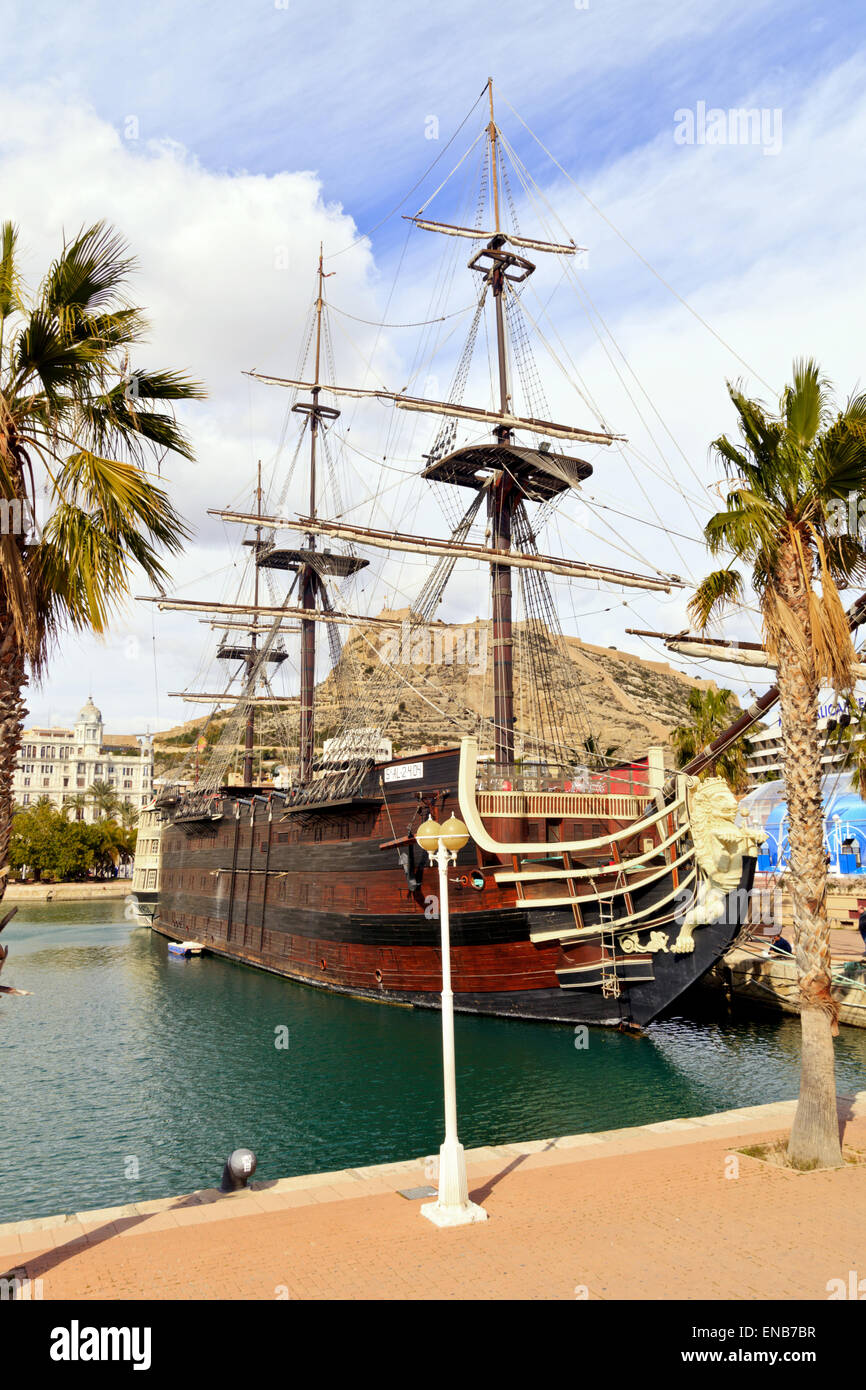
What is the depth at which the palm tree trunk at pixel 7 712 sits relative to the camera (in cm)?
672

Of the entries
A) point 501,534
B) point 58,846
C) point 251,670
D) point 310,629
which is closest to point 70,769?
point 58,846

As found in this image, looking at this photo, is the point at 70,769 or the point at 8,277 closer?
the point at 8,277

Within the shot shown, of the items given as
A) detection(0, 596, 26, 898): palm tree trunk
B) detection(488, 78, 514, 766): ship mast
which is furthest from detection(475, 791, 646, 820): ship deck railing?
detection(0, 596, 26, 898): palm tree trunk

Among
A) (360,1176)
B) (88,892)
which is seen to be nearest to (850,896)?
(360,1176)

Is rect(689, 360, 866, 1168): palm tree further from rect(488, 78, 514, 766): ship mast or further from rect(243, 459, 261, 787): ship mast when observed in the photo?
rect(243, 459, 261, 787): ship mast

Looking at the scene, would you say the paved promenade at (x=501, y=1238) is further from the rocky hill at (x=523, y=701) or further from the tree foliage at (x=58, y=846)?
the rocky hill at (x=523, y=701)

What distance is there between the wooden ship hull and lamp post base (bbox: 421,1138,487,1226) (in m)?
11.8

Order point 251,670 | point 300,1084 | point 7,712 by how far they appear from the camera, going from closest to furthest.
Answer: point 7,712, point 300,1084, point 251,670

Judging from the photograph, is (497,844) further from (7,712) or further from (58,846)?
(58,846)

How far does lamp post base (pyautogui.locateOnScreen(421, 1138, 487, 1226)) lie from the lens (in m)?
8.30

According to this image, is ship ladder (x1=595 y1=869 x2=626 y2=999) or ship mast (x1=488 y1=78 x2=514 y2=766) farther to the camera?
ship mast (x1=488 y1=78 x2=514 y2=766)

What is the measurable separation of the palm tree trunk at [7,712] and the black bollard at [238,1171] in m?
4.45

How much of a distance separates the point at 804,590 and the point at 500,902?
513 inches

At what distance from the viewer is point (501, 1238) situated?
25.8 ft
